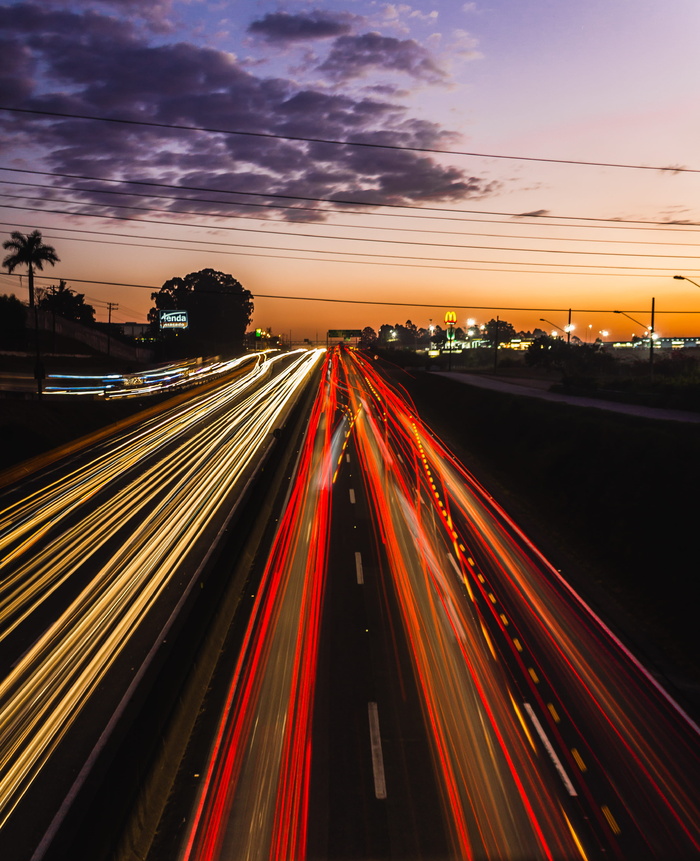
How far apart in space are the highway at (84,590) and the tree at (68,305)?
9728 cm

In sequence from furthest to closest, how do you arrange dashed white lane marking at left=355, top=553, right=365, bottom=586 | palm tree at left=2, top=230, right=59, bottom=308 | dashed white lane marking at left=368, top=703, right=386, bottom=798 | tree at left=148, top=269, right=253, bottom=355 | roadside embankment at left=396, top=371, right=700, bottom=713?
1. tree at left=148, top=269, right=253, bottom=355
2. palm tree at left=2, top=230, right=59, bottom=308
3. dashed white lane marking at left=355, top=553, right=365, bottom=586
4. roadside embankment at left=396, top=371, right=700, bottom=713
5. dashed white lane marking at left=368, top=703, right=386, bottom=798

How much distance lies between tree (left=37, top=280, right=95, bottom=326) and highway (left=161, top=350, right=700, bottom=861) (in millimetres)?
114386

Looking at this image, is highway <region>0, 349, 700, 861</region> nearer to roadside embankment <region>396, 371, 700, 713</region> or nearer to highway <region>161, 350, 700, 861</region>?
highway <region>161, 350, 700, 861</region>

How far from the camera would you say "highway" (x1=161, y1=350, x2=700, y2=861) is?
8.70 metres

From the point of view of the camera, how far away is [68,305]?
12688cm

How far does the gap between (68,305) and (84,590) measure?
12378 centimetres

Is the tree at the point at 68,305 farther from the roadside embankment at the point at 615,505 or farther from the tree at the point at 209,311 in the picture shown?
the roadside embankment at the point at 615,505

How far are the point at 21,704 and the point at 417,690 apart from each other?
7.02 m

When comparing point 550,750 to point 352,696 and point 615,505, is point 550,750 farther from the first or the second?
point 615,505

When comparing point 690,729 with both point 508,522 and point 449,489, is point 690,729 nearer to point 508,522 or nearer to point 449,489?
point 508,522

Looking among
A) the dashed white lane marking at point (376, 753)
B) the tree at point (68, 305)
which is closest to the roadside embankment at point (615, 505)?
the dashed white lane marking at point (376, 753)

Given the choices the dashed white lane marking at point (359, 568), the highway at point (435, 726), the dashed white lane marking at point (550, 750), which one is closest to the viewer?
the highway at point (435, 726)

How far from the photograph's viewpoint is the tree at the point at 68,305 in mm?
121194

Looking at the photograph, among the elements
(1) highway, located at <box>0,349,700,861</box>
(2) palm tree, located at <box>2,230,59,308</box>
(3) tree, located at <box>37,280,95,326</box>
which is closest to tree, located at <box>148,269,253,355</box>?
(3) tree, located at <box>37,280,95,326</box>
